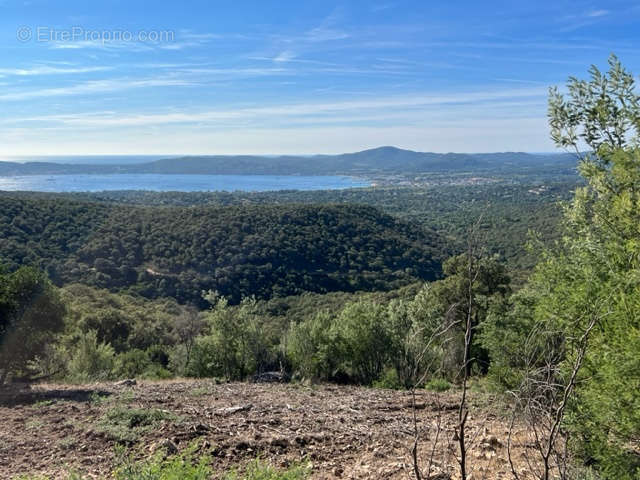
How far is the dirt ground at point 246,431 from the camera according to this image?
5262mm

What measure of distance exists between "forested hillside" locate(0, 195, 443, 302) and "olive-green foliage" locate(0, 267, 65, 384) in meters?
35.4

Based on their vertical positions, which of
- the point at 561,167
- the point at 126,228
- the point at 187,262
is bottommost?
the point at 187,262

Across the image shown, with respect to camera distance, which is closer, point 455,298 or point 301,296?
point 455,298

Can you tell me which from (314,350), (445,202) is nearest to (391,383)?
(314,350)

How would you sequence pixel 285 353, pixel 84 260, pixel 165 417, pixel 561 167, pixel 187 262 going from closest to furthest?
pixel 165 417 < pixel 285 353 < pixel 84 260 < pixel 187 262 < pixel 561 167

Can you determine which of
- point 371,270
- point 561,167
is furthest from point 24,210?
point 561,167

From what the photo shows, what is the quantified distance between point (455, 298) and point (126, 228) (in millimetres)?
55200

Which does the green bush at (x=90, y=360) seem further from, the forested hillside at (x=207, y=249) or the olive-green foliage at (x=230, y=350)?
the forested hillside at (x=207, y=249)

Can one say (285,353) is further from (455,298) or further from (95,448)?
(95,448)

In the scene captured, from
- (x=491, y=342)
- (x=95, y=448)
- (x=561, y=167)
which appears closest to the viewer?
(x=95, y=448)

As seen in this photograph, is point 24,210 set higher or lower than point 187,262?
higher

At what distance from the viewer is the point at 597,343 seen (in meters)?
4.98

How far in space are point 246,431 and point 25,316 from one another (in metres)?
8.97

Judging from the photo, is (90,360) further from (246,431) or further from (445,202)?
(445,202)
